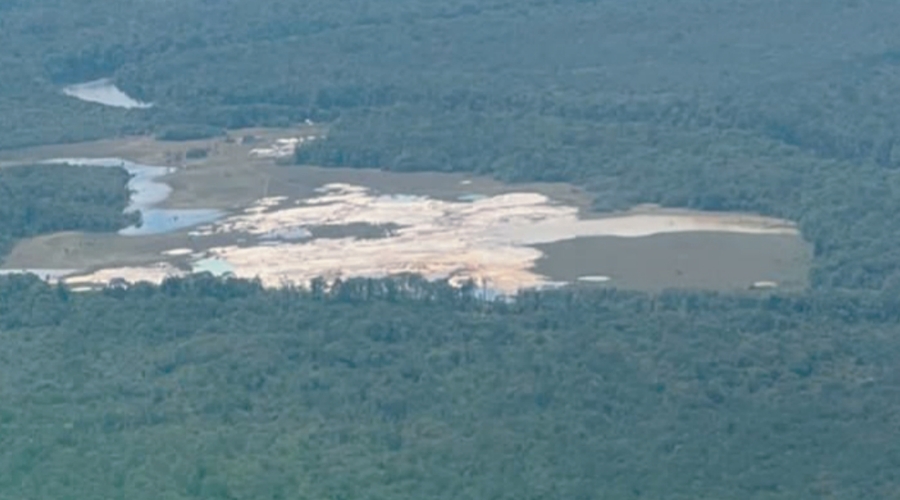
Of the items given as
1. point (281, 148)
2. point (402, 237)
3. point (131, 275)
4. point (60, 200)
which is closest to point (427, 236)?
point (402, 237)

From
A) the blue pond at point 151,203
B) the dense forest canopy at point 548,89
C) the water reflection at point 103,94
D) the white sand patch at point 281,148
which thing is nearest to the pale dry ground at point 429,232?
the blue pond at point 151,203

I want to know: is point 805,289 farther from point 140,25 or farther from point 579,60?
point 140,25

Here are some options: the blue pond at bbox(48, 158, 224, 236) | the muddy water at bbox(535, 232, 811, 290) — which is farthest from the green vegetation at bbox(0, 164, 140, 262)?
the muddy water at bbox(535, 232, 811, 290)

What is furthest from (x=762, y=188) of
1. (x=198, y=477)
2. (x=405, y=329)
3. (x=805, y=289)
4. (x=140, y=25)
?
(x=140, y=25)

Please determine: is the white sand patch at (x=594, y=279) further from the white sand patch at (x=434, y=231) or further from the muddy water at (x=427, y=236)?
the white sand patch at (x=434, y=231)

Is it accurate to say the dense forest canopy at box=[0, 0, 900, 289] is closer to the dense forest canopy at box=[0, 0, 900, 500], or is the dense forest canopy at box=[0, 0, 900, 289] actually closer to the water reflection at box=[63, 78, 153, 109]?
the dense forest canopy at box=[0, 0, 900, 500]
